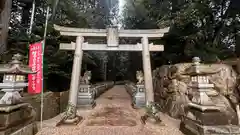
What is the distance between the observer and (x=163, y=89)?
24.3ft

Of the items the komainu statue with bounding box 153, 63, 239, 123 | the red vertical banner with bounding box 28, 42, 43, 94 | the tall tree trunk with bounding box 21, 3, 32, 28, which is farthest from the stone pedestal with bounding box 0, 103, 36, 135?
the tall tree trunk with bounding box 21, 3, 32, 28

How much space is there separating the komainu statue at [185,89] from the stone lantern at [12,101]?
4991 millimetres

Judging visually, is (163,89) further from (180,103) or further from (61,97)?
(61,97)

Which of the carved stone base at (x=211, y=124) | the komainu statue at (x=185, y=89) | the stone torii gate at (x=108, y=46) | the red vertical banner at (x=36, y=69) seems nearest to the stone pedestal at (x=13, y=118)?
the red vertical banner at (x=36, y=69)

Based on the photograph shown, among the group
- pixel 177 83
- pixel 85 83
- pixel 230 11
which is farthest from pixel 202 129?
pixel 230 11

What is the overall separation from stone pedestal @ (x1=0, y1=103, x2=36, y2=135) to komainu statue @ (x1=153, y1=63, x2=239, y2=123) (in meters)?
5.02

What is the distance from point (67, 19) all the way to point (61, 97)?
6339 millimetres

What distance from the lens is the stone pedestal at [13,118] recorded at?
3010 millimetres

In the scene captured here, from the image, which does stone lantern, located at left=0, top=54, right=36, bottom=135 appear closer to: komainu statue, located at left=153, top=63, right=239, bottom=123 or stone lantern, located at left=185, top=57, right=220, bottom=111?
stone lantern, located at left=185, top=57, right=220, bottom=111

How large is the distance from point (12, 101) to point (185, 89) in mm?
6009

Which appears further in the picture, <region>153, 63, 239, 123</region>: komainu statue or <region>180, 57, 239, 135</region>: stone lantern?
<region>153, 63, 239, 123</region>: komainu statue

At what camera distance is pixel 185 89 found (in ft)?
19.5

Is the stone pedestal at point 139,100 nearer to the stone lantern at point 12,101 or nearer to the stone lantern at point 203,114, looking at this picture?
the stone lantern at point 203,114

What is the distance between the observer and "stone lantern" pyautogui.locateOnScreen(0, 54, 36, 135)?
3.05m
